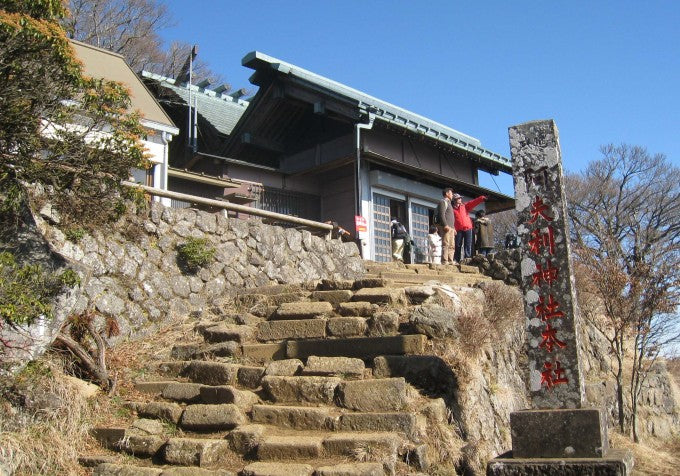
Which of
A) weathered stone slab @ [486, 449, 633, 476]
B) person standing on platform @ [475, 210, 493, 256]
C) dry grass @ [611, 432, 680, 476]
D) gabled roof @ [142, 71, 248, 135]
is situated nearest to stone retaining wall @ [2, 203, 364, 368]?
person standing on platform @ [475, 210, 493, 256]

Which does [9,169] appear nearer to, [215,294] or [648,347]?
[215,294]

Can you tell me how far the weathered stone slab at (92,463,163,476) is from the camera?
6059 mm

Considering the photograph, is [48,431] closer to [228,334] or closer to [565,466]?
[228,334]

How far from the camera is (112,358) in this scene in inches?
332

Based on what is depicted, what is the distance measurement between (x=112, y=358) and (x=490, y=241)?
11356 mm

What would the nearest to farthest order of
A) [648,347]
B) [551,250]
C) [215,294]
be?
1. [551,250]
2. [215,294]
3. [648,347]

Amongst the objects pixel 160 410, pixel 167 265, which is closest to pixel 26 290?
pixel 160 410

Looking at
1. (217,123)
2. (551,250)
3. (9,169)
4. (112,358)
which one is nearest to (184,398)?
(112,358)

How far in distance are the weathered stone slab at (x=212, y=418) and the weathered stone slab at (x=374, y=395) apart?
3.86ft

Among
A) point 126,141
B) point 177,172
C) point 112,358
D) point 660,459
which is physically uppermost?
point 177,172

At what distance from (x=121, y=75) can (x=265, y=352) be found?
1138cm

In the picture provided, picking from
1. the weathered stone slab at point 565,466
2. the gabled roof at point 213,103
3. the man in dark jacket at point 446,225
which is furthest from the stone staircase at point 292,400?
the gabled roof at point 213,103

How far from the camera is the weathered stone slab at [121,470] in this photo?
606 centimetres

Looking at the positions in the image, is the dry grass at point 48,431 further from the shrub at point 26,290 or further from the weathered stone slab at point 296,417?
the weathered stone slab at point 296,417
